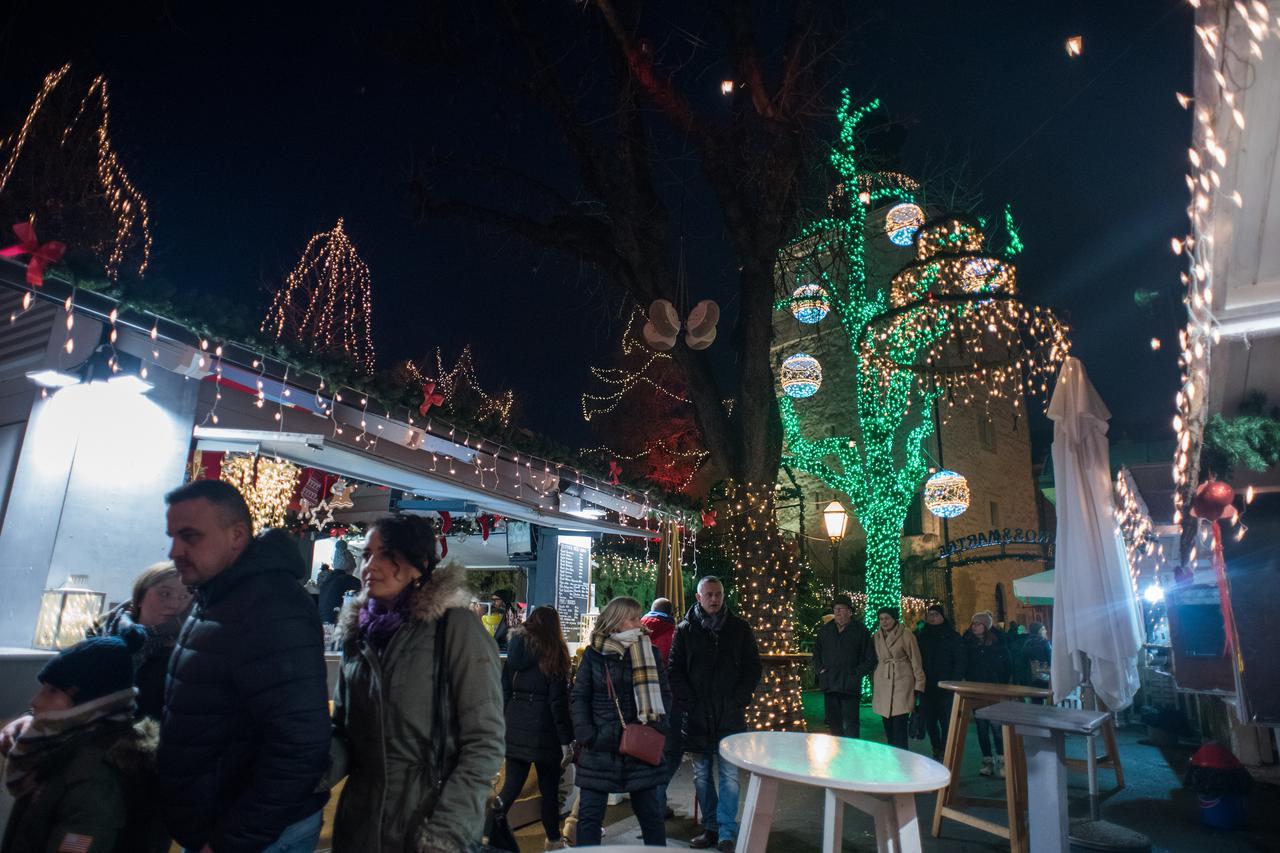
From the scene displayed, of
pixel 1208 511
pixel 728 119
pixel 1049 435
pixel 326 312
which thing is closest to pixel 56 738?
pixel 1208 511

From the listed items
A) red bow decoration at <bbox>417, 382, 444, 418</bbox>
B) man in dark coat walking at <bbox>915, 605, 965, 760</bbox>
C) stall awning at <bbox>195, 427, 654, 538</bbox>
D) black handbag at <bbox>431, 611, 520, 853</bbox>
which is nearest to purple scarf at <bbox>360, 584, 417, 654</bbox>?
black handbag at <bbox>431, 611, 520, 853</bbox>

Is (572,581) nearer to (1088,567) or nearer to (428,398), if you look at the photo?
(428,398)

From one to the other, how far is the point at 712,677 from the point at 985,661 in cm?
514

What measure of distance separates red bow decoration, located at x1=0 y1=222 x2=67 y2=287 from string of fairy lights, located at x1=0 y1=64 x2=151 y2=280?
32.5 ft

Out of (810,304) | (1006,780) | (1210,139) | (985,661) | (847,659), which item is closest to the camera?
(1210,139)

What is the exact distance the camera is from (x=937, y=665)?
336 inches

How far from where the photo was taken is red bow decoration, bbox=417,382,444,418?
21.9 feet

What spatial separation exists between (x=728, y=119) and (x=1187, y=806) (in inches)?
323

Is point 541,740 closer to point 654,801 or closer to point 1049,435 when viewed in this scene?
point 654,801

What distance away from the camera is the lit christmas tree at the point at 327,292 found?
1988 cm

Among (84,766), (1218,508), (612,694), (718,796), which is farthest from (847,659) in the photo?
(84,766)

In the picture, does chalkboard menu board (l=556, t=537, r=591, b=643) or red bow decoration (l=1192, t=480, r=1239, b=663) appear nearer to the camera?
red bow decoration (l=1192, t=480, r=1239, b=663)

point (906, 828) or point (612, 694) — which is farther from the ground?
point (612, 694)

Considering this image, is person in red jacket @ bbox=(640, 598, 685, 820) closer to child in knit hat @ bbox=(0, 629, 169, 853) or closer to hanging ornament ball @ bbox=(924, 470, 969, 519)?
child in knit hat @ bbox=(0, 629, 169, 853)
